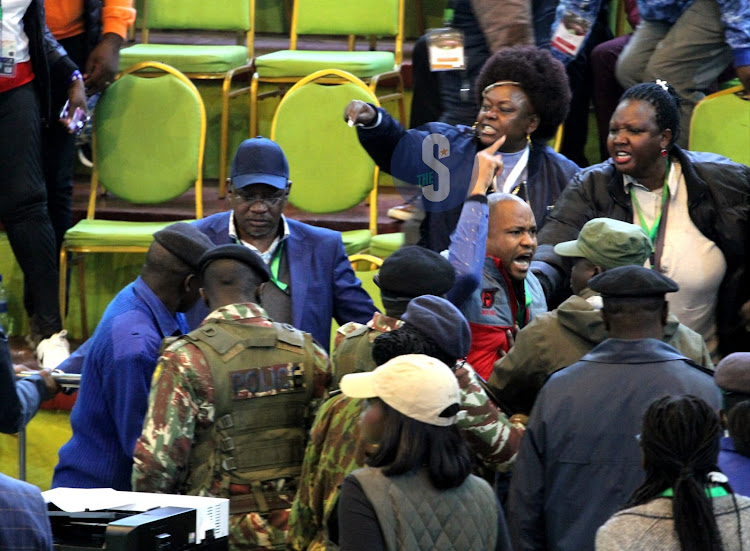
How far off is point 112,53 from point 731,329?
3.20m

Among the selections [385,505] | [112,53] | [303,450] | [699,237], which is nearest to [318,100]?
[112,53]

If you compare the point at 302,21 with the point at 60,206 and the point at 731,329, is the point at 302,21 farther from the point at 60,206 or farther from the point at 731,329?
the point at 731,329

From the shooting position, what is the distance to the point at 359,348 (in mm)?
3053

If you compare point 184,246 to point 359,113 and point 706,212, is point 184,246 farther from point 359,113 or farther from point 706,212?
point 706,212

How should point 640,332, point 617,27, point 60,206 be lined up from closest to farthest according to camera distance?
point 640,332 → point 60,206 → point 617,27

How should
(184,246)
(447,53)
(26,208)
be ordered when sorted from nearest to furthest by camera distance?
(184,246) → (447,53) → (26,208)

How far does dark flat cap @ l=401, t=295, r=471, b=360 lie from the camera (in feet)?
9.34

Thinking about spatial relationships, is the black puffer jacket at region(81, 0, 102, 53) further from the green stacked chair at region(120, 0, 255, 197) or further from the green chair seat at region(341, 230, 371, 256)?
the green chair seat at region(341, 230, 371, 256)

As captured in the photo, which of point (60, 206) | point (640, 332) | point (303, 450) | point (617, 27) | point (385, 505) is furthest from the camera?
point (617, 27)

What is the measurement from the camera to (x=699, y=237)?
4355 mm

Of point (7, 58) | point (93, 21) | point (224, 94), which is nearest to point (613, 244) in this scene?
point (7, 58)

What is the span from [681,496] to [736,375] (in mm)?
477

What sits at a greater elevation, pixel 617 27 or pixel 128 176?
pixel 617 27

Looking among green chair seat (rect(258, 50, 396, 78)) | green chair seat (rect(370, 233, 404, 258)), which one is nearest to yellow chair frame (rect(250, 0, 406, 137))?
green chair seat (rect(258, 50, 396, 78))
